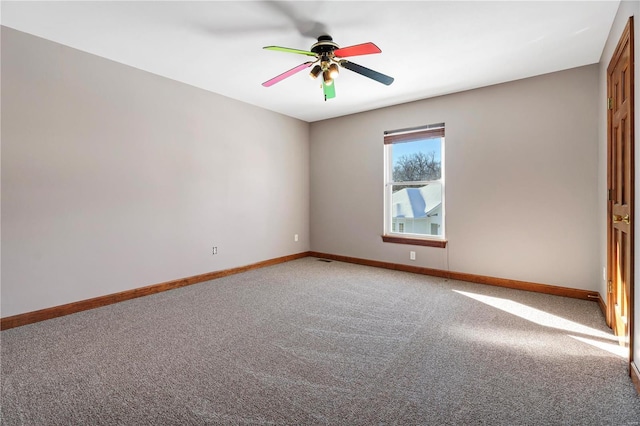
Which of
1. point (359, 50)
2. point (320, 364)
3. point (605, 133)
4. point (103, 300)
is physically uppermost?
point (359, 50)

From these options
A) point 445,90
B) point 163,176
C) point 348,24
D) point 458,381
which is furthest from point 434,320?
point 163,176

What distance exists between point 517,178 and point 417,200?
134cm

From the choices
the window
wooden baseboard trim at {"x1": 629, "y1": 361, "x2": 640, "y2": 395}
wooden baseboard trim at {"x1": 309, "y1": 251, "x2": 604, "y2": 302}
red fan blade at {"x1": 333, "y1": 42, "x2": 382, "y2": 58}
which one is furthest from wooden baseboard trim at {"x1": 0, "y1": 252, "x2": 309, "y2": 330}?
wooden baseboard trim at {"x1": 629, "y1": 361, "x2": 640, "y2": 395}

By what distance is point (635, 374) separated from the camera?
70.9 inches

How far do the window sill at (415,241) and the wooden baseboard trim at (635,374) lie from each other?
2.53m

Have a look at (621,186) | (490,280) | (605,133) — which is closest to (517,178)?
(605,133)

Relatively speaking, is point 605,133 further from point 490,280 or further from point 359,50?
point 359,50

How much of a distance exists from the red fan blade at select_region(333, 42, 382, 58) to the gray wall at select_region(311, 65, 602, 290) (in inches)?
90.2

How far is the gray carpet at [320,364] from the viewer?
1610 mm

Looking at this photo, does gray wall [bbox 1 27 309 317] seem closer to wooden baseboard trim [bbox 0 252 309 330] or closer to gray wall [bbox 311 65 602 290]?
wooden baseboard trim [bbox 0 252 309 330]

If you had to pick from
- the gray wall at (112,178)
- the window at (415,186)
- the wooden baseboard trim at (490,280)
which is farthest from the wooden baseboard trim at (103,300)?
the window at (415,186)

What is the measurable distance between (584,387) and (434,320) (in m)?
1.15

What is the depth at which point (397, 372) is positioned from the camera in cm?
199

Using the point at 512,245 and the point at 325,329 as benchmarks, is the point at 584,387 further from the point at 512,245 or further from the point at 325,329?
the point at 512,245
